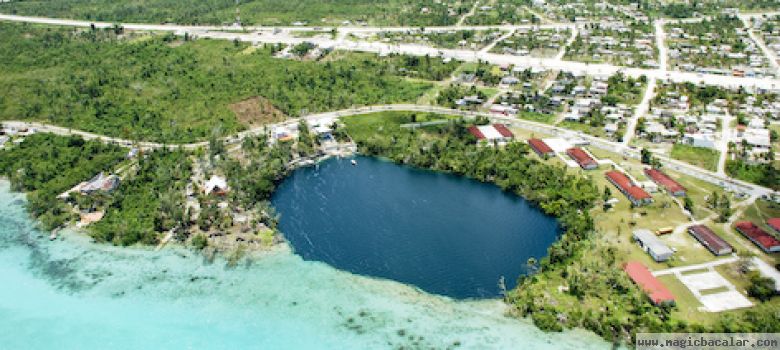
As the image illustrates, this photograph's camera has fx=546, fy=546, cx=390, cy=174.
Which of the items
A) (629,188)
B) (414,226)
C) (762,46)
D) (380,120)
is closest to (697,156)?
(629,188)

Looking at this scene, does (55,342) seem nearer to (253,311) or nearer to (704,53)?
(253,311)

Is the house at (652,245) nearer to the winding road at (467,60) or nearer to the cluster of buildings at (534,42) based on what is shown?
the winding road at (467,60)

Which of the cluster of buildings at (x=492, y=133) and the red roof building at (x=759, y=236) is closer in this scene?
the red roof building at (x=759, y=236)

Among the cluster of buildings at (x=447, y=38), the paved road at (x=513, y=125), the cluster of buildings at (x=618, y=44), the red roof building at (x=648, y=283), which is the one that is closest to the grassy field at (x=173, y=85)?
the paved road at (x=513, y=125)

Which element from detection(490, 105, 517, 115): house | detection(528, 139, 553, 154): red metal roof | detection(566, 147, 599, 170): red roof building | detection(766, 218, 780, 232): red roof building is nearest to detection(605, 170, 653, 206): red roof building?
detection(566, 147, 599, 170): red roof building

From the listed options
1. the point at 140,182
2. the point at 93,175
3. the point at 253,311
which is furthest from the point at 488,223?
the point at 93,175

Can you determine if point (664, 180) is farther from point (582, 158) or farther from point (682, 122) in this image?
point (682, 122)

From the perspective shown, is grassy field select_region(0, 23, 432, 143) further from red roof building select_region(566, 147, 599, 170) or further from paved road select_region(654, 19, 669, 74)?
paved road select_region(654, 19, 669, 74)
